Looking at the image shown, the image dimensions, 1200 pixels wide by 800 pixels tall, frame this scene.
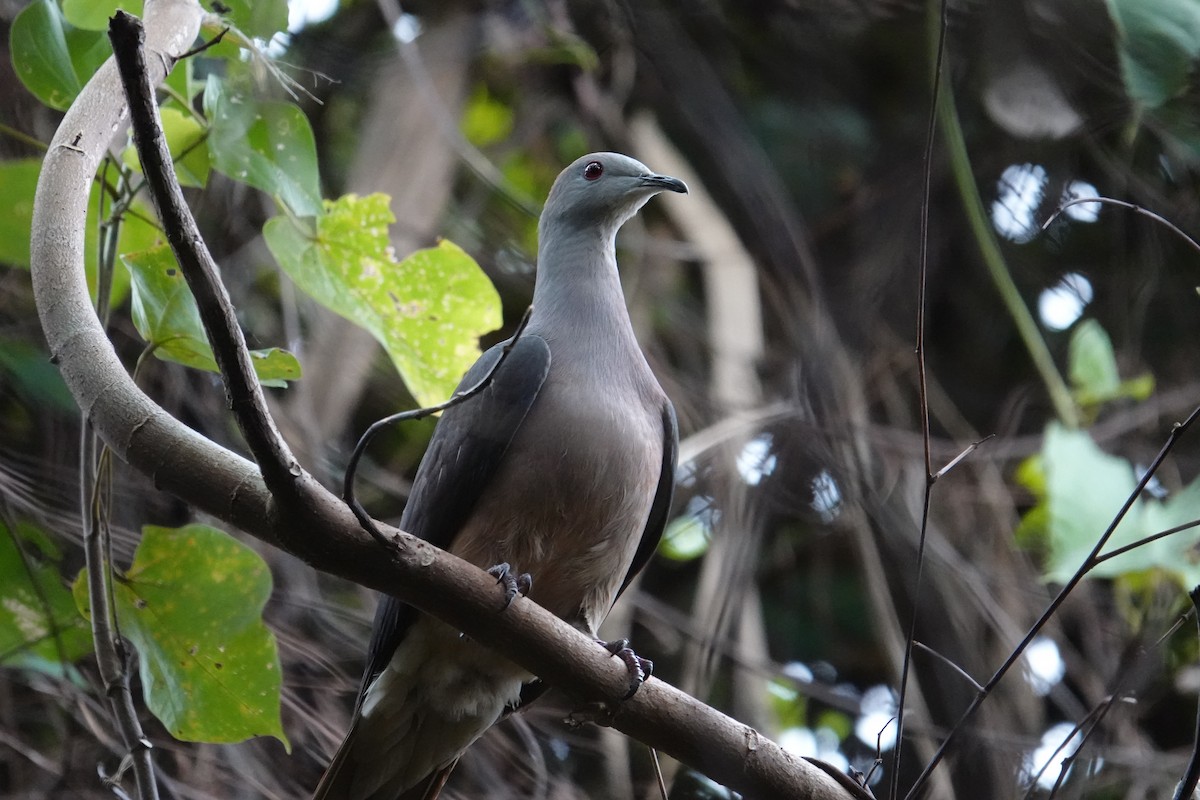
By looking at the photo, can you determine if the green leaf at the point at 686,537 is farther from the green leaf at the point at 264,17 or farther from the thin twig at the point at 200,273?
the thin twig at the point at 200,273

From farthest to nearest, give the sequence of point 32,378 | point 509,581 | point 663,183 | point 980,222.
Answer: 1. point 980,222
2. point 32,378
3. point 663,183
4. point 509,581

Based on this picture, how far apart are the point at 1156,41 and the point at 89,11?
2.72 m

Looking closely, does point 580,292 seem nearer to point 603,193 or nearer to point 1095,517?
point 603,193

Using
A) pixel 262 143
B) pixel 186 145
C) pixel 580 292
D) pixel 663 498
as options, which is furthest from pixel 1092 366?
pixel 186 145

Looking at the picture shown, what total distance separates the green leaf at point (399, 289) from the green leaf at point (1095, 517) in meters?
1.87

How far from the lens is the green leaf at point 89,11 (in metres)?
2.78

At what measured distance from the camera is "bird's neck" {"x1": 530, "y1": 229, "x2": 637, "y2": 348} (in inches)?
130

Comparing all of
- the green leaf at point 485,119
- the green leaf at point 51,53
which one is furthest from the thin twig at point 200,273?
the green leaf at point 485,119

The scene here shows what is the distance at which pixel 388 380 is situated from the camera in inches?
204

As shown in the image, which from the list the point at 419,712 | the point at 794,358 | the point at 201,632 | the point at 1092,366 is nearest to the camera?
the point at 201,632

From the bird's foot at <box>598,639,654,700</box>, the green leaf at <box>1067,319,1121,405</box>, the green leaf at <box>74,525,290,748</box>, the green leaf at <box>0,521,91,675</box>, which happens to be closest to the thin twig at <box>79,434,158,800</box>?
the green leaf at <box>74,525,290,748</box>

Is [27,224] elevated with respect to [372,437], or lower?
elevated

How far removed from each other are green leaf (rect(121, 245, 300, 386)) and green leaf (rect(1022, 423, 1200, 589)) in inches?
97.7

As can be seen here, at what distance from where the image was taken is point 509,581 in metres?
2.42
